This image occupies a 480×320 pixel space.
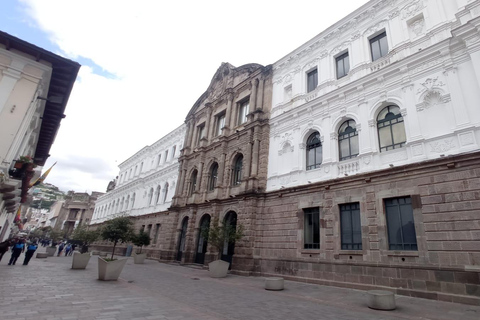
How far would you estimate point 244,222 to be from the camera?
56.0 feet

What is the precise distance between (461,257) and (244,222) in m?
11.0

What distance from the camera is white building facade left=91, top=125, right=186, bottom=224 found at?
101 ft

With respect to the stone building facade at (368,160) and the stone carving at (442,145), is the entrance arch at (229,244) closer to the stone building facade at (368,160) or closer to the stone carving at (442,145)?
the stone building facade at (368,160)

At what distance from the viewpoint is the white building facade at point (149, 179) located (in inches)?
1213

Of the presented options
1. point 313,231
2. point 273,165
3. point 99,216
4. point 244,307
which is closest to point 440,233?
point 313,231

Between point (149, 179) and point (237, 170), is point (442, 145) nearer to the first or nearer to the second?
point (237, 170)

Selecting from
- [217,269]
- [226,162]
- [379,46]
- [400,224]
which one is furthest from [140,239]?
[379,46]

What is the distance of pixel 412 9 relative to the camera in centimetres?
1337

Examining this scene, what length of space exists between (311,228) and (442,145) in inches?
283

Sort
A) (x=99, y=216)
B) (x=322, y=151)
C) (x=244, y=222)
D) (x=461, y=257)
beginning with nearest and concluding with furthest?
(x=461, y=257) < (x=322, y=151) < (x=244, y=222) < (x=99, y=216)

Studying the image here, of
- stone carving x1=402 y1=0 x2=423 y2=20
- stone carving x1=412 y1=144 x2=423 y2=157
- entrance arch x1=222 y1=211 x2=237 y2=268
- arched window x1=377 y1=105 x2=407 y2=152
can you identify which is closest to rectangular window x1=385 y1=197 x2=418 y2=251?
stone carving x1=412 y1=144 x2=423 y2=157

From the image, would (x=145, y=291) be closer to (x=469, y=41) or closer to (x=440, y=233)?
(x=440, y=233)

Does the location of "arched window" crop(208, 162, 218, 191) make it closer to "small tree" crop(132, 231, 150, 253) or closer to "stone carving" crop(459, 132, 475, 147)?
"small tree" crop(132, 231, 150, 253)

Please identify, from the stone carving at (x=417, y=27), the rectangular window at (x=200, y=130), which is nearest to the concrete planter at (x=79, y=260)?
the rectangular window at (x=200, y=130)
